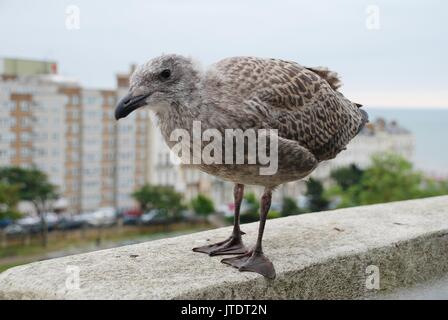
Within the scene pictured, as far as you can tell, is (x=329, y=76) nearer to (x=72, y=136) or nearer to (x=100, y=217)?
(x=72, y=136)

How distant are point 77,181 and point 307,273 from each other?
2387 inches

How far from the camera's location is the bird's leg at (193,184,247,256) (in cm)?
362

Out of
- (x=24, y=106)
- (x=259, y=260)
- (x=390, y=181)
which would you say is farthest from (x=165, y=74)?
(x=24, y=106)

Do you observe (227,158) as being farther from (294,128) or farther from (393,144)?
(393,144)

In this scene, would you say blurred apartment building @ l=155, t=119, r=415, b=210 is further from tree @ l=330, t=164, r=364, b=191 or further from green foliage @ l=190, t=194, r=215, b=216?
tree @ l=330, t=164, r=364, b=191

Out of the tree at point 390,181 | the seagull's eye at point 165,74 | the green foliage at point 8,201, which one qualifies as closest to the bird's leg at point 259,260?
the seagull's eye at point 165,74

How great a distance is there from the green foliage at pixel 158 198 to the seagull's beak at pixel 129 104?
58343mm

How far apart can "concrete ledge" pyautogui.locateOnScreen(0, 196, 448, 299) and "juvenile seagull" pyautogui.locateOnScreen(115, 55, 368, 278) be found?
0.18m

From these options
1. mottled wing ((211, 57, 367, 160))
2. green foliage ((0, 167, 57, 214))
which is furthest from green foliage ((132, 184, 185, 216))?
mottled wing ((211, 57, 367, 160))

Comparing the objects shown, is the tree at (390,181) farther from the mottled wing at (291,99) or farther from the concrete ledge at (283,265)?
the mottled wing at (291,99)

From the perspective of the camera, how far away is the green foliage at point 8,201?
5185cm

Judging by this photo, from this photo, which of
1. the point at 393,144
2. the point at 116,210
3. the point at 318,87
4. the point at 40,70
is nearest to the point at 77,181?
the point at 116,210

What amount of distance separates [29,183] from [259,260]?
179 feet
